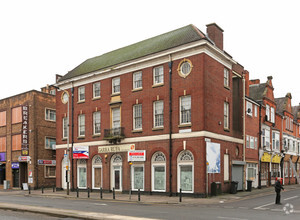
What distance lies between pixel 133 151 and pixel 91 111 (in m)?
7.45

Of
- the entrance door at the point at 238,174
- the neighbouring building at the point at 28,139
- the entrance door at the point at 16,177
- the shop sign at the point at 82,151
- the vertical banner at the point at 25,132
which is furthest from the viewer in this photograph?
the entrance door at the point at 16,177

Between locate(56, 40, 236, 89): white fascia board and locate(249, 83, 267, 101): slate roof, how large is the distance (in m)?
10.3

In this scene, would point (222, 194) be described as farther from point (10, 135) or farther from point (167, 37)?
point (10, 135)

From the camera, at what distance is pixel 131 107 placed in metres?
31.3

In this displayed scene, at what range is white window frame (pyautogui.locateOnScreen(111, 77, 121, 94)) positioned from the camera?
32875 mm

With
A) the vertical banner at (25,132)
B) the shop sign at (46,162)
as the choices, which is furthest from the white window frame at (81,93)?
the shop sign at (46,162)


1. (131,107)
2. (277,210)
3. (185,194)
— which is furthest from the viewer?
(131,107)

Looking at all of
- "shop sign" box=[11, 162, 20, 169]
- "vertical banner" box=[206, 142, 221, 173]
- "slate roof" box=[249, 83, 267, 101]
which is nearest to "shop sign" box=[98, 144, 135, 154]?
"vertical banner" box=[206, 142, 221, 173]

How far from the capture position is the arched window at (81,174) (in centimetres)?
3531

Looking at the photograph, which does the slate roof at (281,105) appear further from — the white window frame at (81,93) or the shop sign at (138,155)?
the white window frame at (81,93)

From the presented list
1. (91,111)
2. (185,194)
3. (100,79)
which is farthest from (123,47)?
(185,194)

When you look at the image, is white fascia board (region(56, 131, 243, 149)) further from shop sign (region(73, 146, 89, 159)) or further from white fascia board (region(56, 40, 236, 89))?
white fascia board (region(56, 40, 236, 89))

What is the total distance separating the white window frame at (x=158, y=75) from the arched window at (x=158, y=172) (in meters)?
5.86

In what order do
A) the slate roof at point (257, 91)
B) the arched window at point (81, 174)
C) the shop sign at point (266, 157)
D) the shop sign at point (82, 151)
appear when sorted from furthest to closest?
the slate roof at point (257, 91), the shop sign at point (266, 157), the arched window at point (81, 174), the shop sign at point (82, 151)
